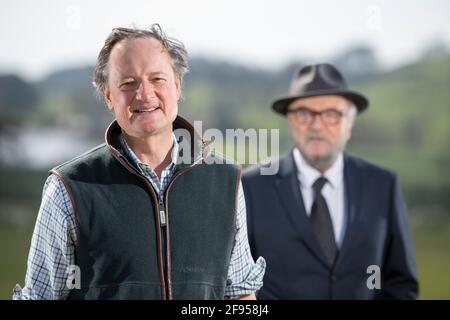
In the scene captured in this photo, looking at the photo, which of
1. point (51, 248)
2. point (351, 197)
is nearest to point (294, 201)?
point (351, 197)

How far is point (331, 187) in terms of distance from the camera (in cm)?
317

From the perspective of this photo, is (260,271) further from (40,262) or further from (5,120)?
(5,120)

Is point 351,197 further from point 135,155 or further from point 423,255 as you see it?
point 423,255

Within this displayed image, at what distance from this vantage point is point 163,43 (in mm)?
2035

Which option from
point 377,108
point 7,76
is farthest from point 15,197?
point 377,108

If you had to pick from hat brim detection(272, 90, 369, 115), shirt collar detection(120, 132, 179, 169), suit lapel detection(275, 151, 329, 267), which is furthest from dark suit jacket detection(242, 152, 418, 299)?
shirt collar detection(120, 132, 179, 169)

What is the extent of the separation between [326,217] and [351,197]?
0.17 metres

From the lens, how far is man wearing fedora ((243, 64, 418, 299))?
2938 millimetres

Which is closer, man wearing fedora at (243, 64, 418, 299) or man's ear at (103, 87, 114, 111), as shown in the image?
man's ear at (103, 87, 114, 111)

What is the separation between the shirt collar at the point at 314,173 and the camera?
3178mm

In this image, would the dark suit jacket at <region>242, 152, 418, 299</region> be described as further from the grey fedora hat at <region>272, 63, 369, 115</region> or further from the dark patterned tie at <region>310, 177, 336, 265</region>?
the grey fedora hat at <region>272, 63, 369, 115</region>

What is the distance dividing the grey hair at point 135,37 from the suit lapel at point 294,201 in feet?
3.77
